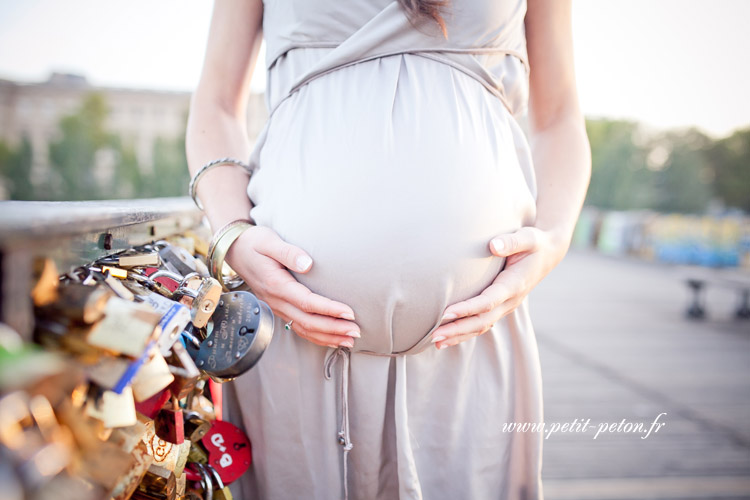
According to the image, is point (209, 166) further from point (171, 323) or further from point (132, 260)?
point (171, 323)

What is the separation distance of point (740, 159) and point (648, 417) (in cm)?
4182

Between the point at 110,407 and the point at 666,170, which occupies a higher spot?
the point at 110,407

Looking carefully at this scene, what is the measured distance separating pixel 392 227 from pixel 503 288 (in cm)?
17

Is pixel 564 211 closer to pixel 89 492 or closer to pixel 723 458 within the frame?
pixel 89 492

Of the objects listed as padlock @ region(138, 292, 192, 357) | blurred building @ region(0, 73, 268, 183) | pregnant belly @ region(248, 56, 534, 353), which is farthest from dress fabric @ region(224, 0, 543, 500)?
blurred building @ region(0, 73, 268, 183)

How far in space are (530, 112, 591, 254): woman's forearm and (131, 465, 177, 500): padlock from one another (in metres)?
0.58

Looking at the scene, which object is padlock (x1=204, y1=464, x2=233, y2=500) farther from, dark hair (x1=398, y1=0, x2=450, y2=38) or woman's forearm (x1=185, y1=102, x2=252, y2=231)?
dark hair (x1=398, y1=0, x2=450, y2=38)

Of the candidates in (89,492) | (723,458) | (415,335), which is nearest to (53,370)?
(89,492)

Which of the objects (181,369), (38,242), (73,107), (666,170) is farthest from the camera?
(73,107)

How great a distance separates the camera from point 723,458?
82.7 inches

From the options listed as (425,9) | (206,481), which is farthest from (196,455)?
(425,9)

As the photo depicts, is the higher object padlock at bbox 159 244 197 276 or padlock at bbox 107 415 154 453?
padlock at bbox 159 244 197 276

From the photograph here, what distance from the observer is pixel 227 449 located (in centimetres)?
67

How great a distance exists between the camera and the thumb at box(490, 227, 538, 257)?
588mm
